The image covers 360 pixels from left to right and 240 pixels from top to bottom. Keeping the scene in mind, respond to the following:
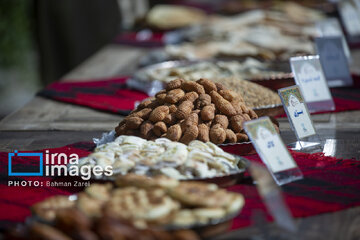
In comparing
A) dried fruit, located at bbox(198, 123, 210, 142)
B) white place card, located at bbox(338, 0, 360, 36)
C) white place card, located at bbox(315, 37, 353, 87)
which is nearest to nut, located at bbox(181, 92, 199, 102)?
dried fruit, located at bbox(198, 123, 210, 142)

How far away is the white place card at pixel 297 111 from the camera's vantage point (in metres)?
1.84

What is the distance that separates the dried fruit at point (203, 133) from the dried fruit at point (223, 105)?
9cm

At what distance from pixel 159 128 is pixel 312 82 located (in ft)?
2.74

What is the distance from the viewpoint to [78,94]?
287 centimetres

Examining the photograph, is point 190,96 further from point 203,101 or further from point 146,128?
point 146,128

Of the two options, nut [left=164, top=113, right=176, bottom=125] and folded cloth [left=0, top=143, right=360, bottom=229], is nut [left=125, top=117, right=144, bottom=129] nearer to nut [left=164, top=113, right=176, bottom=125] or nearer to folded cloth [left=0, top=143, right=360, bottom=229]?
nut [left=164, top=113, right=176, bottom=125]

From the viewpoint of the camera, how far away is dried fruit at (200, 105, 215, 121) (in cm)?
179

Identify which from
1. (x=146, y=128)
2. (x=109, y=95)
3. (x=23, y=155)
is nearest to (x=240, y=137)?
(x=146, y=128)

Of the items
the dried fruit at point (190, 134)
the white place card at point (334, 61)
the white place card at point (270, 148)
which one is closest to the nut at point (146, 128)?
the dried fruit at point (190, 134)

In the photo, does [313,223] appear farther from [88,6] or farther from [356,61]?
[88,6]

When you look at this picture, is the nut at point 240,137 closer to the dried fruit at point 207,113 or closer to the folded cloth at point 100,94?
the dried fruit at point 207,113

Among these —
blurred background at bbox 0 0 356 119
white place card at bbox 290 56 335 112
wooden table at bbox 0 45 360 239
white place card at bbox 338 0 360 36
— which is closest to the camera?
wooden table at bbox 0 45 360 239

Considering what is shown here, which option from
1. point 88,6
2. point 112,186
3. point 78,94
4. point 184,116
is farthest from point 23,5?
point 112,186

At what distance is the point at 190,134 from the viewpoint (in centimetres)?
173
